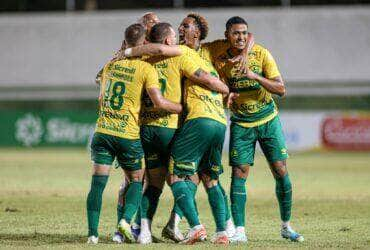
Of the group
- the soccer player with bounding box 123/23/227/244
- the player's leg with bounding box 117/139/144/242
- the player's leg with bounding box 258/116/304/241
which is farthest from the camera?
the player's leg with bounding box 258/116/304/241

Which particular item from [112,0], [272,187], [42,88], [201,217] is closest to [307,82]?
[112,0]

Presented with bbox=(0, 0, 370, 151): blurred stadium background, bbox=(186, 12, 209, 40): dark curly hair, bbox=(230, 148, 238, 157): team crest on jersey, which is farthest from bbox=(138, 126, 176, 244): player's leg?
bbox=(0, 0, 370, 151): blurred stadium background

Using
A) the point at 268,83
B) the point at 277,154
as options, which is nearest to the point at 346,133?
the point at 277,154

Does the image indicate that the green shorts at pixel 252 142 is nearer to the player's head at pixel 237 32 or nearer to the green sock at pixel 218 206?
the green sock at pixel 218 206

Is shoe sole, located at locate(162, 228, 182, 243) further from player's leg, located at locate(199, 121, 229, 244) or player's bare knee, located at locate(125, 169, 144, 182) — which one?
player's bare knee, located at locate(125, 169, 144, 182)

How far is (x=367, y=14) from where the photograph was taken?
33.5 metres

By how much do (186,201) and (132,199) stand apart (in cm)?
57

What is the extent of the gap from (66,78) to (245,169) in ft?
86.9

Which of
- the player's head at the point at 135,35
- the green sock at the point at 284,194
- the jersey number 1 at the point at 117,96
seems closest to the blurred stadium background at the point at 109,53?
the green sock at the point at 284,194

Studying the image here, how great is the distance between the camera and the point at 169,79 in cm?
925

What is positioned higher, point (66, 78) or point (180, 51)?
point (180, 51)

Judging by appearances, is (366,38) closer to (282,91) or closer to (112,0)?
(112,0)

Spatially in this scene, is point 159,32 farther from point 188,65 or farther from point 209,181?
point 209,181

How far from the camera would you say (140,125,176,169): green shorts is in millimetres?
9250
